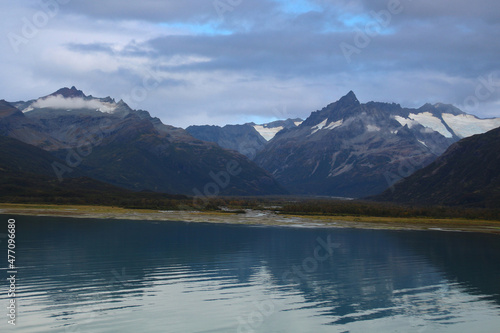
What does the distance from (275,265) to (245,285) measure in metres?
17.5

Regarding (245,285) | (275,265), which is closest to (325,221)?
(275,265)

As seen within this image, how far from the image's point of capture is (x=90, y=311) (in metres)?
44.8

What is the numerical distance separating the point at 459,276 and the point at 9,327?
61.9 meters

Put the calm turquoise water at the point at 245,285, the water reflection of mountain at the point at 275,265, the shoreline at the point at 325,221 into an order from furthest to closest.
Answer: the shoreline at the point at 325,221 → the water reflection of mountain at the point at 275,265 → the calm turquoise water at the point at 245,285

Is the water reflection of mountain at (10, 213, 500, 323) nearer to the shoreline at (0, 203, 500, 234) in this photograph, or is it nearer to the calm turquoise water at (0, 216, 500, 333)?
the calm turquoise water at (0, 216, 500, 333)

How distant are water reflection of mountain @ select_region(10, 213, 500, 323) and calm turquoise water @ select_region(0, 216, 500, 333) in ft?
0.65

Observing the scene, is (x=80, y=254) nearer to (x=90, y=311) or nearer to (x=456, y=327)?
(x=90, y=311)

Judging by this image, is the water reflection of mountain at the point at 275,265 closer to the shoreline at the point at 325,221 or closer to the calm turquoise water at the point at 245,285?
the calm turquoise water at the point at 245,285

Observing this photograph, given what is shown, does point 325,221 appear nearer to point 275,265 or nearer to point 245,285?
point 275,265

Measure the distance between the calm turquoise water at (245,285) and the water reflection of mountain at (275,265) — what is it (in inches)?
7.8

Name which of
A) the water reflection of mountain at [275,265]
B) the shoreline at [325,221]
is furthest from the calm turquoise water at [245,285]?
the shoreline at [325,221]

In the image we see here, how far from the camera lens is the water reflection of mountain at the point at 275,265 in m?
54.2

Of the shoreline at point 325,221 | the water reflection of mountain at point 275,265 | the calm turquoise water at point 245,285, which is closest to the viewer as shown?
the calm turquoise water at point 245,285

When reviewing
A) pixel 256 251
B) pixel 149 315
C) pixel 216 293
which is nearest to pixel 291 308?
pixel 216 293
